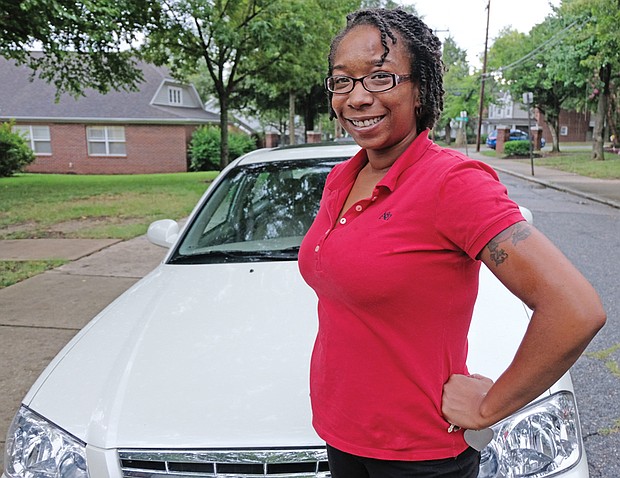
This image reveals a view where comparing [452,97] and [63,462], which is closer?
[63,462]

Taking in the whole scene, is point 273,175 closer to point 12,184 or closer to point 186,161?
point 12,184

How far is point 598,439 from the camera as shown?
304 centimetres

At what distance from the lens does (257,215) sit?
353 cm

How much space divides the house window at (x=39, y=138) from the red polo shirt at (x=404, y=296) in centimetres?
2920

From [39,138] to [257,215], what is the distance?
27.5 metres

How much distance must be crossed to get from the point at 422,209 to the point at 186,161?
1058 inches

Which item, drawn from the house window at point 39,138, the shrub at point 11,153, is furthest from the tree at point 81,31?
the house window at point 39,138

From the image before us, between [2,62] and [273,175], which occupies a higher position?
[2,62]

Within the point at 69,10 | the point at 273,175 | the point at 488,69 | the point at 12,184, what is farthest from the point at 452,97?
the point at 273,175

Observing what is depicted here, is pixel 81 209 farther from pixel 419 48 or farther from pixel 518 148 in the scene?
pixel 518 148

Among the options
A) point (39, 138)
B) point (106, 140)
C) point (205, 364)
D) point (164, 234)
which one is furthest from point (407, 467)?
point (39, 138)

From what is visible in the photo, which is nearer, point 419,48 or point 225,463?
point 419,48

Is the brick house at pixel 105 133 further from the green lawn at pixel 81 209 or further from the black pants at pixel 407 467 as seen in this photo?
the black pants at pixel 407 467

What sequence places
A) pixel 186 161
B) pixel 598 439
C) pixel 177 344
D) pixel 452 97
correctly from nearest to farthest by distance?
1. pixel 177 344
2. pixel 598 439
3. pixel 186 161
4. pixel 452 97
